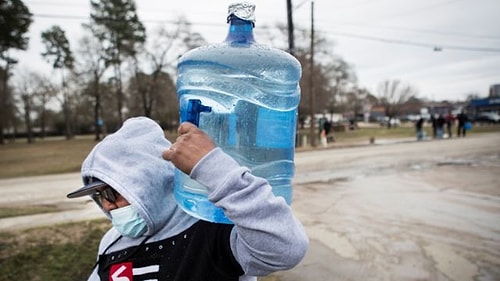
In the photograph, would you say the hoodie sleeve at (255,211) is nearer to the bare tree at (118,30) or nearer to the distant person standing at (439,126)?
the distant person standing at (439,126)

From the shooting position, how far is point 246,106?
151cm

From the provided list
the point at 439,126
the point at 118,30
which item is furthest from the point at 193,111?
the point at 118,30

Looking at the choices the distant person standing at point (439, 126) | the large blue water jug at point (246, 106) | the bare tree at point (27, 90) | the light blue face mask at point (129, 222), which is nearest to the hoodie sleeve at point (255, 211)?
the large blue water jug at point (246, 106)

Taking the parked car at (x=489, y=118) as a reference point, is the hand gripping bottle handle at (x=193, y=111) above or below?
above

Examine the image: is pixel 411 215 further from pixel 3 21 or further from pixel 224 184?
pixel 3 21

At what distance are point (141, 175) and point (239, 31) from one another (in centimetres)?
68

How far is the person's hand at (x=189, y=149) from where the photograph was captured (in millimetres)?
1054

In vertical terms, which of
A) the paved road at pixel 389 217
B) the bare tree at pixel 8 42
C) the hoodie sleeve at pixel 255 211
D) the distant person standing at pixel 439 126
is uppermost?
the bare tree at pixel 8 42

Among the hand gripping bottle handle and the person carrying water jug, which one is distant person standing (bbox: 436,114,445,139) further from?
the hand gripping bottle handle

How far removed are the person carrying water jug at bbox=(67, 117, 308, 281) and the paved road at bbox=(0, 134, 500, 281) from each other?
2754 mm

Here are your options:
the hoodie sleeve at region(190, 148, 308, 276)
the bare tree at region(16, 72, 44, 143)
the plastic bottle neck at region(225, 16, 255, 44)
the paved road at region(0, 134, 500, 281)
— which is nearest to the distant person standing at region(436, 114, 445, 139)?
the paved road at region(0, 134, 500, 281)

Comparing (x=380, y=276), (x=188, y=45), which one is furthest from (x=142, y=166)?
(x=188, y=45)

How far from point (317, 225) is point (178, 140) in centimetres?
493

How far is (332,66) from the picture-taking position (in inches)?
1678
